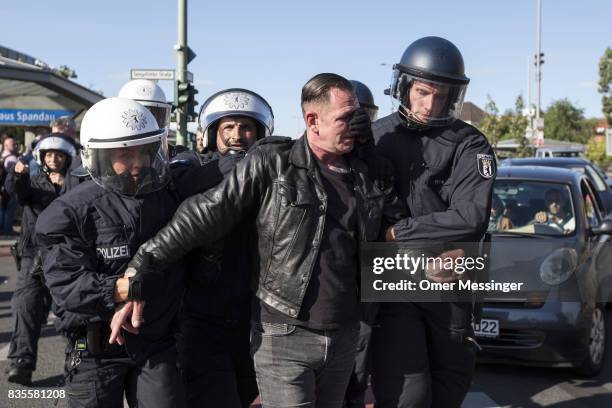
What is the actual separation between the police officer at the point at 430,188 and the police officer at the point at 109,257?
97 cm

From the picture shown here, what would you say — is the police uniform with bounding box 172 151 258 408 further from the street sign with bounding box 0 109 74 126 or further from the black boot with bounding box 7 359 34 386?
the street sign with bounding box 0 109 74 126

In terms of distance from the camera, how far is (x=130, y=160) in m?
2.95

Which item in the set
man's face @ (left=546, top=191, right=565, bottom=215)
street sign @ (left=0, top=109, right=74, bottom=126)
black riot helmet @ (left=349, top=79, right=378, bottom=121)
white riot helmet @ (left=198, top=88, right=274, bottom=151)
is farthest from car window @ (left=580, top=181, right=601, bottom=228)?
street sign @ (left=0, top=109, right=74, bottom=126)

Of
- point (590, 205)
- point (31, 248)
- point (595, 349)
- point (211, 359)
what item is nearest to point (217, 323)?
point (211, 359)

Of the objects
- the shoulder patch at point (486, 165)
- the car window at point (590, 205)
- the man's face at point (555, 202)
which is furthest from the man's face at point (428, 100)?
the car window at point (590, 205)

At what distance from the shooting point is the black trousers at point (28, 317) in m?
5.62

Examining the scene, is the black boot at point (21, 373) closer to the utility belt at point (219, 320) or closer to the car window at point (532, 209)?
the utility belt at point (219, 320)

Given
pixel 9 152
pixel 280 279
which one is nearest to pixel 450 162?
pixel 280 279

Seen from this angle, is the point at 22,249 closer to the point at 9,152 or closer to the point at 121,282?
the point at 121,282

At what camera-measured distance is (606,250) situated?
6.76 m

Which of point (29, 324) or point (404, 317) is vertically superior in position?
point (404, 317)

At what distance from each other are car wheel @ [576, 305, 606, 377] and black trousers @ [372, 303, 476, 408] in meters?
2.81

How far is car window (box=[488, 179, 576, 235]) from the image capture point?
254 inches

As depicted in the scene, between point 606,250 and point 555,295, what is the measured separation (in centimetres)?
123
